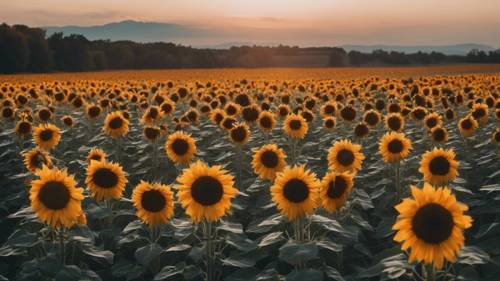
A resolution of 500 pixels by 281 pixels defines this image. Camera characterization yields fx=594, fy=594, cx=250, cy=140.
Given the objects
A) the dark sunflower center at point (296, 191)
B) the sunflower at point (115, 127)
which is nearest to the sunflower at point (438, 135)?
the dark sunflower center at point (296, 191)

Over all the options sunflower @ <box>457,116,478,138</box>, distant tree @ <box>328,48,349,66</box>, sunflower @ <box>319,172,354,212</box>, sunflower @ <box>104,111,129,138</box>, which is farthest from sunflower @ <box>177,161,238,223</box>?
distant tree @ <box>328,48,349,66</box>

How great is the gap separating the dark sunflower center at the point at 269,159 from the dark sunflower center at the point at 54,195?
2733 mm

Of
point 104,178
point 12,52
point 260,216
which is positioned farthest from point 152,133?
point 12,52

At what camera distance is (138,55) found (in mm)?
82188

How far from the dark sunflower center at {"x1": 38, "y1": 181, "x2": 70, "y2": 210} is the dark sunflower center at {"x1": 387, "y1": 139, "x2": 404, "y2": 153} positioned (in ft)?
15.5

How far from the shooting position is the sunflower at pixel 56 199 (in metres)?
5.90

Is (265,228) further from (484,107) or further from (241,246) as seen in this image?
(484,107)

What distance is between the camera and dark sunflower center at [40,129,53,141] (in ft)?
34.2

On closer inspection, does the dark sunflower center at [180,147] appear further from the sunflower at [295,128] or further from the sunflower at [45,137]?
the sunflower at [45,137]

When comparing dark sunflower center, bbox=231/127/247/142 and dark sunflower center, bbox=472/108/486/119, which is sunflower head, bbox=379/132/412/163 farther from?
dark sunflower center, bbox=472/108/486/119

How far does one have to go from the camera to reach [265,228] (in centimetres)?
611

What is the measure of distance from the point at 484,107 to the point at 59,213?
9.25 meters

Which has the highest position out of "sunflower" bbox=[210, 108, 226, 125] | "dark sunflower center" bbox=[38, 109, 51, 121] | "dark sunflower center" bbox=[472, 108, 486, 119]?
"dark sunflower center" bbox=[472, 108, 486, 119]

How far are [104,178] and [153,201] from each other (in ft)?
3.34
